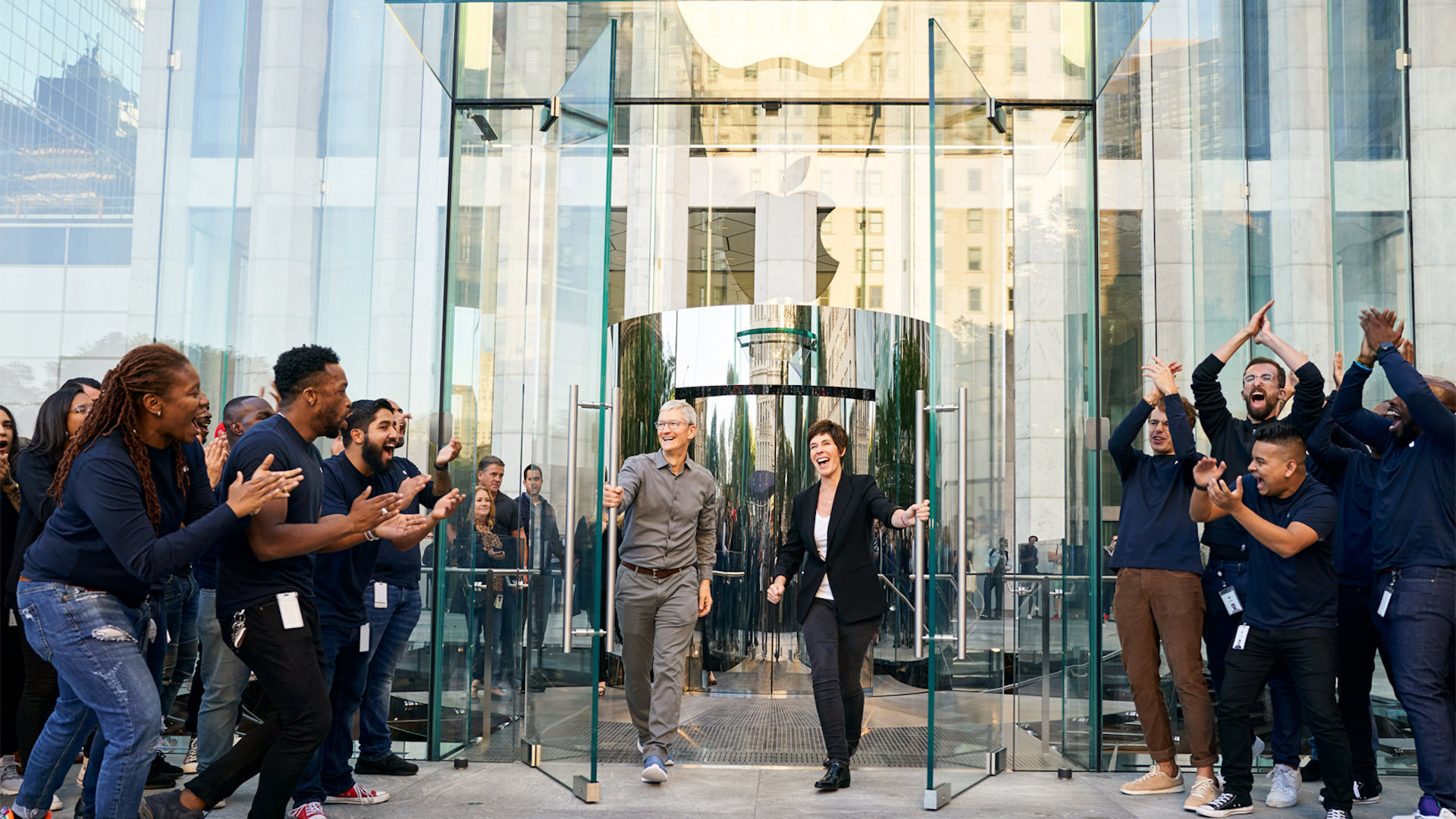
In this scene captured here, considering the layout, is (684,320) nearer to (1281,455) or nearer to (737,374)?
(737,374)

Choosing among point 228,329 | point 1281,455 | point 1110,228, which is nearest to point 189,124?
point 228,329

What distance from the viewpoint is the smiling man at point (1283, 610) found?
407 cm

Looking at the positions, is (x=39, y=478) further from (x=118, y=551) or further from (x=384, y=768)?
(x=384, y=768)

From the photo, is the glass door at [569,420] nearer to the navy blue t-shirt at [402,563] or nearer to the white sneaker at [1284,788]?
the navy blue t-shirt at [402,563]

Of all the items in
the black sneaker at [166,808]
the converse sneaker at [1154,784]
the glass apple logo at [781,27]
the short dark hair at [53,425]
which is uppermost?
the glass apple logo at [781,27]

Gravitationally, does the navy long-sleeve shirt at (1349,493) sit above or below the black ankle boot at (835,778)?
above

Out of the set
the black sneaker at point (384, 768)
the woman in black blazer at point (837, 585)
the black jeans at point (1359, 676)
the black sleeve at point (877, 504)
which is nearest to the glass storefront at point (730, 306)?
the black sleeve at point (877, 504)

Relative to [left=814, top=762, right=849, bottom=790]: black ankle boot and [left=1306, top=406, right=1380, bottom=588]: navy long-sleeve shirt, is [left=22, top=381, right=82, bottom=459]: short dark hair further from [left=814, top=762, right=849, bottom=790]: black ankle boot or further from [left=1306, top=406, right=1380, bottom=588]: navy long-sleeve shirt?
[left=1306, top=406, right=1380, bottom=588]: navy long-sleeve shirt

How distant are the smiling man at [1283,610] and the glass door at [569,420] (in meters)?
2.41

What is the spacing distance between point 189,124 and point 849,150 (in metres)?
5.69

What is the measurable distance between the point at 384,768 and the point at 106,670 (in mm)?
2056

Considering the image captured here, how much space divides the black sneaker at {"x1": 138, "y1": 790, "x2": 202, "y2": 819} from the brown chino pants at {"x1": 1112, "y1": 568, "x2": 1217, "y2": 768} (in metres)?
3.53

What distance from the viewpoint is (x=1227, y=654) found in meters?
4.51

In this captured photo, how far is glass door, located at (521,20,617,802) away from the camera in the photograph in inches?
193
